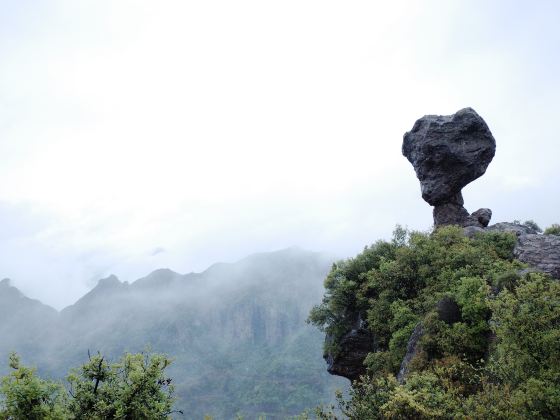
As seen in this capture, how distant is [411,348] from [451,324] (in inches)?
132

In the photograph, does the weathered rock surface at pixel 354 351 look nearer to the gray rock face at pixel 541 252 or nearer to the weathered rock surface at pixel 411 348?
the weathered rock surface at pixel 411 348

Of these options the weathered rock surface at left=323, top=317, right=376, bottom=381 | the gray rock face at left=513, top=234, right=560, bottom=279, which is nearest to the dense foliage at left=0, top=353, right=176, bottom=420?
the weathered rock surface at left=323, top=317, right=376, bottom=381

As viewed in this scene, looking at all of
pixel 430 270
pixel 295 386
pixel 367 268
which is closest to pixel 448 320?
pixel 430 270

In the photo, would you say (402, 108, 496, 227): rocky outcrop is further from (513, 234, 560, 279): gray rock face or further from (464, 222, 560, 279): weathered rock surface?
(513, 234, 560, 279): gray rock face

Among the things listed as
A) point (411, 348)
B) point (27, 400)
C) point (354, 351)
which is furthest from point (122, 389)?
point (354, 351)

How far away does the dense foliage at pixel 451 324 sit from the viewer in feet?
55.7

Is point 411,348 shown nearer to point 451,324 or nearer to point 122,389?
point 451,324

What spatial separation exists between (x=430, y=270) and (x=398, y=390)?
20.6 m

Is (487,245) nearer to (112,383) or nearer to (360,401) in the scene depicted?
(360,401)

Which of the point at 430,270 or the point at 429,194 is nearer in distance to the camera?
the point at 430,270

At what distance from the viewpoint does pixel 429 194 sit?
56.7 m

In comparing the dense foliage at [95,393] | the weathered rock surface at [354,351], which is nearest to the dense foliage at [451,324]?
the weathered rock surface at [354,351]

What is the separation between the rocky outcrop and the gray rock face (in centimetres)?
1577

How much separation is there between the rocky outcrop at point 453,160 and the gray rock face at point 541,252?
1577 centimetres
